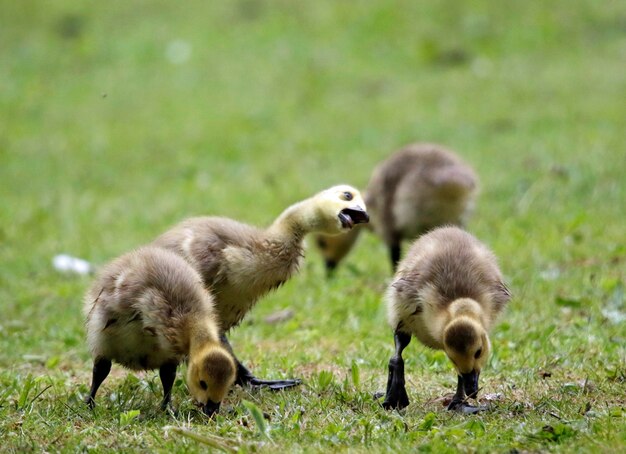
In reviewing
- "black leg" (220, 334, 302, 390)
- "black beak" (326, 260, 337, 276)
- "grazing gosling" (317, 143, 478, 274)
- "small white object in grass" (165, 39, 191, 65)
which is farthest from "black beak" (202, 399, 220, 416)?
"small white object in grass" (165, 39, 191, 65)

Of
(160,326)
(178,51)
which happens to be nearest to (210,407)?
(160,326)

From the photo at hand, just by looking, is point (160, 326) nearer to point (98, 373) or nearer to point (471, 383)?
point (98, 373)

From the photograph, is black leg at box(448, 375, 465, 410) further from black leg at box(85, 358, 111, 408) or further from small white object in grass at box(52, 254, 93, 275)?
small white object in grass at box(52, 254, 93, 275)

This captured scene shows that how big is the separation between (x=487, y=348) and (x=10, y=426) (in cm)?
227

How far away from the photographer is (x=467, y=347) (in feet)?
15.1

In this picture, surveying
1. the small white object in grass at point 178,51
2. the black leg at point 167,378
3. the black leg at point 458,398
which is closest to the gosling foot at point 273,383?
the black leg at point 167,378

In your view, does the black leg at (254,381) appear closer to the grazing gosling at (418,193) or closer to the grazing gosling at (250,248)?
the grazing gosling at (250,248)

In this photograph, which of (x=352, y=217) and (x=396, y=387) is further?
(x=352, y=217)

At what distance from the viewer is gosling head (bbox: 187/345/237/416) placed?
15.1 feet

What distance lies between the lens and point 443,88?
1631 centimetres

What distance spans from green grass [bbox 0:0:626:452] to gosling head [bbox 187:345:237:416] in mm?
150

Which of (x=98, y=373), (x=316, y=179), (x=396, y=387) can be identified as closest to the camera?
(x=396, y=387)

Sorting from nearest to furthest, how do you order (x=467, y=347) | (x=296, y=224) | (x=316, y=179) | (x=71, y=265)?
(x=467, y=347)
(x=296, y=224)
(x=71, y=265)
(x=316, y=179)

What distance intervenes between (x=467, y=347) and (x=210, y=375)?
118 centimetres
